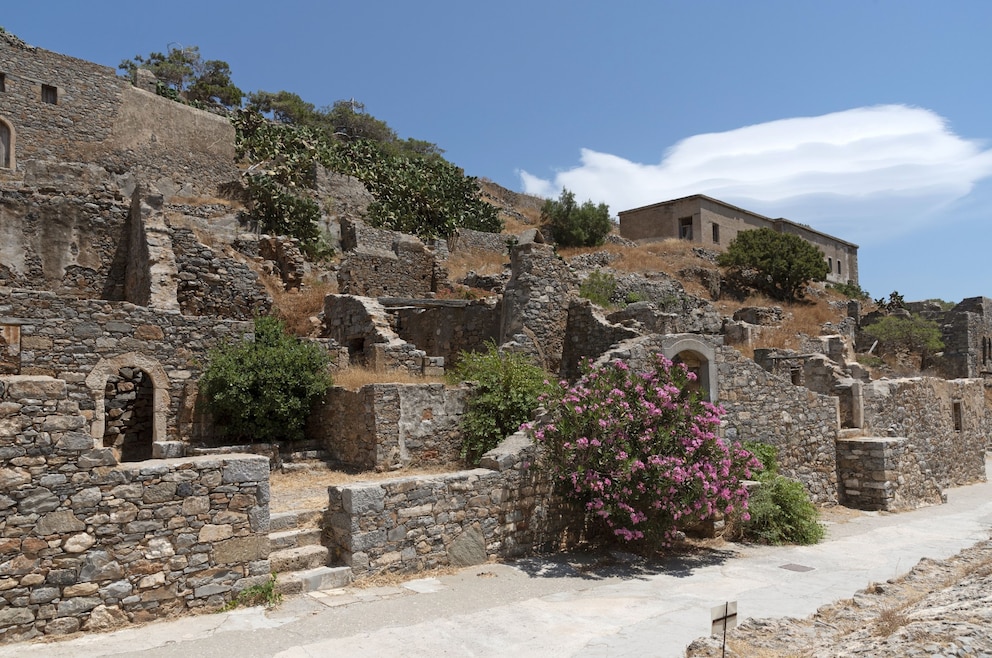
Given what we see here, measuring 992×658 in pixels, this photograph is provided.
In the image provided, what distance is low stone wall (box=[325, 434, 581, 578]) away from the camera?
753 centimetres

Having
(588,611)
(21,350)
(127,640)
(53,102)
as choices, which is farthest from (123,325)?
(53,102)

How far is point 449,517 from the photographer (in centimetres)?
824

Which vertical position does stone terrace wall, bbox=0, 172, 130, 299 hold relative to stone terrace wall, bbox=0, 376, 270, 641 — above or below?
above

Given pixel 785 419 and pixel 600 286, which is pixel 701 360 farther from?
pixel 600 286

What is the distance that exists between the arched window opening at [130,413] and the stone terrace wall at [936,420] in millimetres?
15327

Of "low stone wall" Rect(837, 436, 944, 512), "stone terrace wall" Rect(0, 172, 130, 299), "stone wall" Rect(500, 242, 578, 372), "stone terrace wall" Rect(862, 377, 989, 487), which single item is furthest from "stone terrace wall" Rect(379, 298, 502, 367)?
"stone terrace wall" Rect(862, 377, 989, 487)

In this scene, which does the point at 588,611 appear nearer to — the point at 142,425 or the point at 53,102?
the point at 142,425

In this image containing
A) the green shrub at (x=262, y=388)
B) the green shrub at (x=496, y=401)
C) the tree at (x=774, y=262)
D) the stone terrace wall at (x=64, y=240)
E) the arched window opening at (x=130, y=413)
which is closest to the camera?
the green shrub at (x=496, y=401)

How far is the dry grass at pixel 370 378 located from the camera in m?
12.3

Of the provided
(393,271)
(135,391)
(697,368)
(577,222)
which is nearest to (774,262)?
(577,222)

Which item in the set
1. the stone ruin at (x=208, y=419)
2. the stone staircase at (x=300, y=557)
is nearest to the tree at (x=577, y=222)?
the stone ruin at (x=208, y=419)

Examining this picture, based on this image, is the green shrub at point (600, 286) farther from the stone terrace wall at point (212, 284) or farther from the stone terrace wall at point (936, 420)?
the stone terrace wall at point (212, 284)

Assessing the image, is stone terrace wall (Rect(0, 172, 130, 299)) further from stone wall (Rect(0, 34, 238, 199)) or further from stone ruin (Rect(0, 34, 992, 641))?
stone wall (Rect(0, 34, 238, 199))

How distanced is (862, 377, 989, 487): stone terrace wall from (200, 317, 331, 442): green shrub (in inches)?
498
